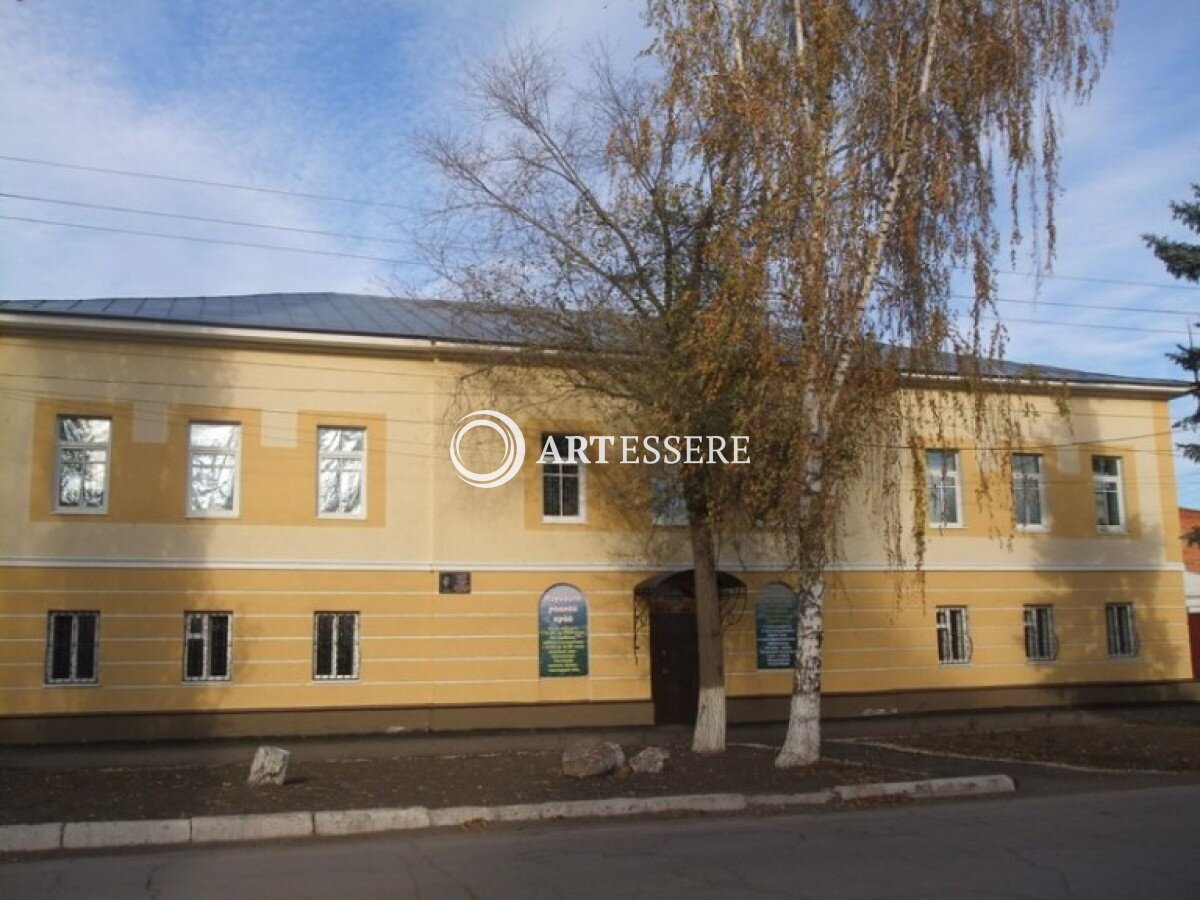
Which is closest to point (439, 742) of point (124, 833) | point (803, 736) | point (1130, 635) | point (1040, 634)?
point (803, 736)

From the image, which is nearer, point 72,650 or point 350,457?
point 72,650

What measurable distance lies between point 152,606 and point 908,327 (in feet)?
44.4

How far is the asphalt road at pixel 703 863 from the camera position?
891cm

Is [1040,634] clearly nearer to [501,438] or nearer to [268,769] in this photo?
[501,438]

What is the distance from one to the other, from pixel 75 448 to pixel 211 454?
2.25 metres

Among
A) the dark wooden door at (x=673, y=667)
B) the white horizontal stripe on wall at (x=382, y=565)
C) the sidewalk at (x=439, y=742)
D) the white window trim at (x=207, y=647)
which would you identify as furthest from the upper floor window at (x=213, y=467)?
the dark wooden door at (x=673, y=667)

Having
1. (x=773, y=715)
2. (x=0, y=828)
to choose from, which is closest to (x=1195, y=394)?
(x=773, y=715)

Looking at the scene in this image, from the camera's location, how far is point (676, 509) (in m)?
20.8

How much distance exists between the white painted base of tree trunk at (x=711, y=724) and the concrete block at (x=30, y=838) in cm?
953

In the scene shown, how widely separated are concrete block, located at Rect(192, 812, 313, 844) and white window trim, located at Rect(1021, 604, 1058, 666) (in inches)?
768

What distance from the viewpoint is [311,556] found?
2153 cm

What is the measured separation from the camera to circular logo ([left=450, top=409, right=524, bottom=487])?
22.5 m

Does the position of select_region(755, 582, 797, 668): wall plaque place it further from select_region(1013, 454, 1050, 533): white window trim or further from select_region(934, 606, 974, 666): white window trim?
select_region(1013, 454, 1050, 533): white window trim

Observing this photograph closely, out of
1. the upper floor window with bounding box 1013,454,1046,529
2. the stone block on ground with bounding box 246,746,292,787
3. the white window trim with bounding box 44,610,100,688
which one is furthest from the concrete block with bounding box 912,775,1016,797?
the white window trim with bounding box 44,610,100,688
